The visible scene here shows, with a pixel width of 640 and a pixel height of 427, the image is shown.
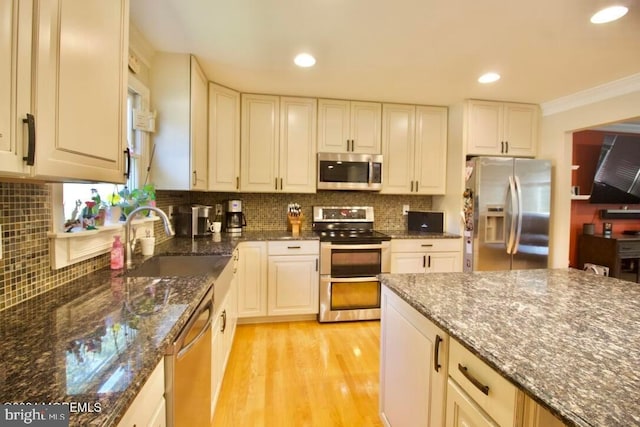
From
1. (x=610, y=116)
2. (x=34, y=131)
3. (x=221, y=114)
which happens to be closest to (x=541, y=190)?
(x=610, y=116)

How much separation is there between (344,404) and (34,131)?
6.43ft

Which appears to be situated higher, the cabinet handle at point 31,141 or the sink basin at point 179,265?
the cabinet handle at point 31,141

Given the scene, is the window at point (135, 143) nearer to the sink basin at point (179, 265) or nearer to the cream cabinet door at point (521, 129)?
the sink basin at point (179, 265)

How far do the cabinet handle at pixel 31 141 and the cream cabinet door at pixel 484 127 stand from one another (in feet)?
10.9

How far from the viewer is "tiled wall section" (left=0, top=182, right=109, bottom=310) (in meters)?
1.02

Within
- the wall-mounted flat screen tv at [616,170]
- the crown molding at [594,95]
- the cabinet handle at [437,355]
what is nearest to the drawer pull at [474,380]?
the cabinet handle at [437,355]

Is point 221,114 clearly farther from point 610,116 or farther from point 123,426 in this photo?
point 610,116

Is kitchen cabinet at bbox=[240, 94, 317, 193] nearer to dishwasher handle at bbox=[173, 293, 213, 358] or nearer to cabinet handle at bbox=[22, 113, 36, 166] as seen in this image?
dishwasher handle at bbox=[173, 293, 213, 358]

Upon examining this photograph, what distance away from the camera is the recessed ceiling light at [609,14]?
5.24ft

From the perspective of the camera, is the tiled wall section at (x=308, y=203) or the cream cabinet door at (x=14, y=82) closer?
the cream cabinet door at (x=14, y=82)

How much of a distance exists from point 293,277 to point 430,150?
6.80 ft

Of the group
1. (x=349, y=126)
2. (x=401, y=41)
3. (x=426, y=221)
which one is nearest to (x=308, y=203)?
(x=349, y=126)

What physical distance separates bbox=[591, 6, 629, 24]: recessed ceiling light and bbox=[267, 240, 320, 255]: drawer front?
2.45 m

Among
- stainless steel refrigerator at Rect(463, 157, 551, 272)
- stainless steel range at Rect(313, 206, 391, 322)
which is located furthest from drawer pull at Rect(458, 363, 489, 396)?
stainless steel refrigerator at Rect(463, 157, 551, 272)
